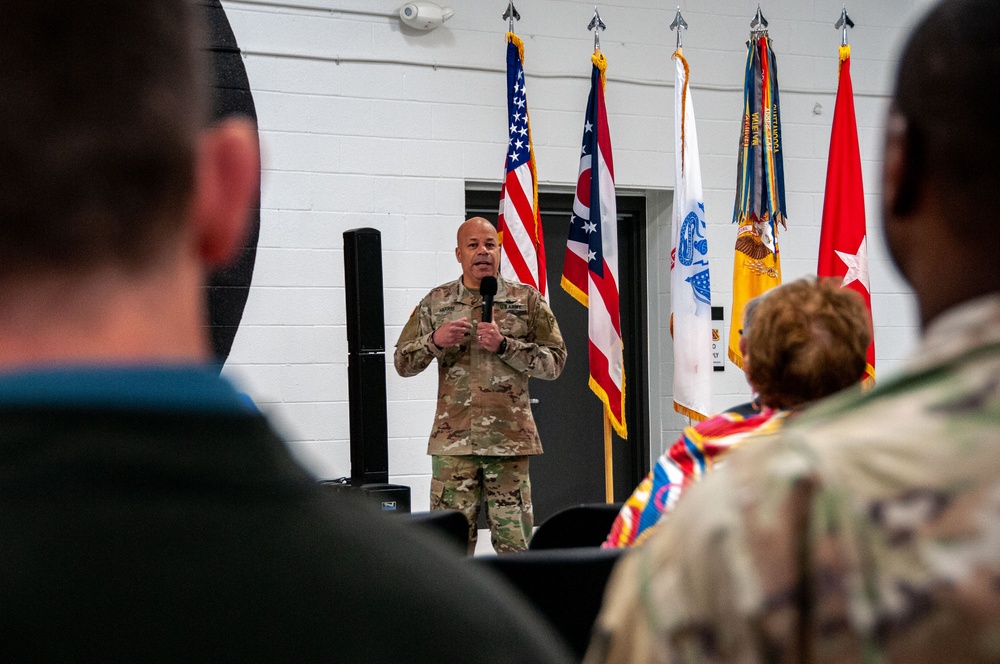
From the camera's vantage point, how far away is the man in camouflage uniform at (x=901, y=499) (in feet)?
1.47

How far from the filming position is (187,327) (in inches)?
17.4

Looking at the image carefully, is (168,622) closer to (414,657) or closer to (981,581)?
(414,657)

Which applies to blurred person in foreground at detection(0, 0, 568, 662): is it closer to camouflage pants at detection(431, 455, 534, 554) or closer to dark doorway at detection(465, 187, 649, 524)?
camouflage pants at detection(431, 455, 534, 554)

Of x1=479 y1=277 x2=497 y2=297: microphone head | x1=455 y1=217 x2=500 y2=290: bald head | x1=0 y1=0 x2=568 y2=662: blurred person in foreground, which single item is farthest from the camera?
x1=455 y1=217 x2=500 y2=290: bald head

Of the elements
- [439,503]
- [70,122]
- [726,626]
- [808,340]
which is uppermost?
[70,122]

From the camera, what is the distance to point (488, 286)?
141 inches

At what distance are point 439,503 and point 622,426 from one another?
3.21 ft

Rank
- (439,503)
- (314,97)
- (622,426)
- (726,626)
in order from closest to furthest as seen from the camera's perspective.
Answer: (726,626) → (439,503) → (622,426) → (314,97)

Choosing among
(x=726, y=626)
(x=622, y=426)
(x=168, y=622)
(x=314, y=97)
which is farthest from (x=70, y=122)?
(x=314, y=97)

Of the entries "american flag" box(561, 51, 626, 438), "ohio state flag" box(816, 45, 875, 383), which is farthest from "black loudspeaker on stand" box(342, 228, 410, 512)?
"ohio state flag" box(816, 45, 875, 383)

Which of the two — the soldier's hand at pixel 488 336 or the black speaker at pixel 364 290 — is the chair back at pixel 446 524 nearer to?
the soldier's hand at pixel 488 336

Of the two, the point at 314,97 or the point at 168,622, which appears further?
the point at 314,97

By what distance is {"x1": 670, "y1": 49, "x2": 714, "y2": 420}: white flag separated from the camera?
14.6ft

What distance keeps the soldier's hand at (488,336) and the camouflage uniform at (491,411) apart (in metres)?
0.07
